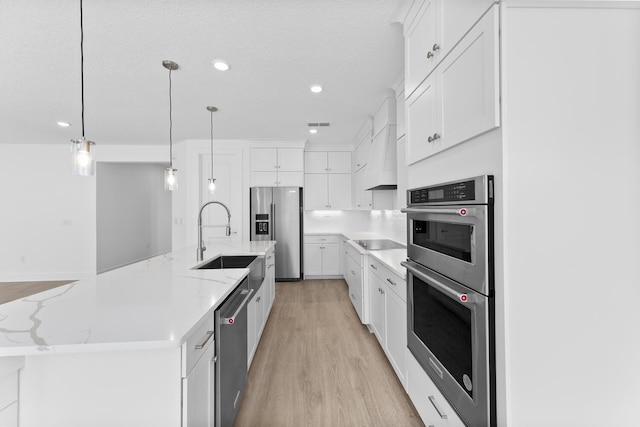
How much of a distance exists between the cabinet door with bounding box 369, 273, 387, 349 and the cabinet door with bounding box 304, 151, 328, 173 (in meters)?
3.14

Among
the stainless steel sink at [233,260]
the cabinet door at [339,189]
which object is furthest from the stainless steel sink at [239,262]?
the cabinet door at [339,189]

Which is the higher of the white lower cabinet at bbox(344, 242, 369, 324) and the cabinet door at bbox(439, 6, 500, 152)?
the cabinet door at bbox(439, 6, 500, 152)

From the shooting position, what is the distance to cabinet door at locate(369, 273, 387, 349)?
2.35 m

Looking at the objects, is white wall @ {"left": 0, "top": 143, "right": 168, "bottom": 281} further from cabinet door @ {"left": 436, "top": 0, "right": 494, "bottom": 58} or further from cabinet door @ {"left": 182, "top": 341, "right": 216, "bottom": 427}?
cabinet door @ {"left": 436, "top": 0, "right": 494, "bottom": 58}

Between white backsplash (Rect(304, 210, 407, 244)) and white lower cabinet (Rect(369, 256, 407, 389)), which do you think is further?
white backsplash (Rect(304, 210, 407, 244))

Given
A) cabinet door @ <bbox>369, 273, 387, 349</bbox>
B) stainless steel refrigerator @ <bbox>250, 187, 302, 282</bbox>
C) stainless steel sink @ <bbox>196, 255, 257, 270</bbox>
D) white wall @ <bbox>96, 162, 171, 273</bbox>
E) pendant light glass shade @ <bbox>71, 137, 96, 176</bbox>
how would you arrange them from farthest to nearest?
1. white wall @ <bbox>96, 162, 171, 273</bbox>
2. stainless steel refrigerator @ <bbox>250, 187, 302, 282</bbox>
3. stainless steel sink @ <bbox>196, 255, 257, 270</bbox>
4. cabinet door @ <bbox>369, 273, 387, 349</bbox>
5. pendant light glass shade @ <bbox>71, 137, 96, 176</bbox>

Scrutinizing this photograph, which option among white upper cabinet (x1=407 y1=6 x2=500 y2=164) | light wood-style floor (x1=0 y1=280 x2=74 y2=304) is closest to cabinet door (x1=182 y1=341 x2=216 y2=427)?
white upper cabinet (x1=407 y1=6 x2=500 y2=164)

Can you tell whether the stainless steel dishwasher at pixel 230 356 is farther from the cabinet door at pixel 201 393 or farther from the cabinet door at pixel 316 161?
the cabinet door at pixel 316 161

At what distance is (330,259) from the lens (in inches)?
209

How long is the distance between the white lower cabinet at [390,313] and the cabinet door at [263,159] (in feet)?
10.2

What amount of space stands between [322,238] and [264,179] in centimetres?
159

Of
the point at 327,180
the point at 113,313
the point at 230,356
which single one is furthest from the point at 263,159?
the point at 113,313

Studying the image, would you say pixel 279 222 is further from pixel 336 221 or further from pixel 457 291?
pixel 457 291

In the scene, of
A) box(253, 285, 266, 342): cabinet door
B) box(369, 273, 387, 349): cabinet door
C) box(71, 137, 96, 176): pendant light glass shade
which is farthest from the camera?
box(253, 285, 266, 342): cabinet door
